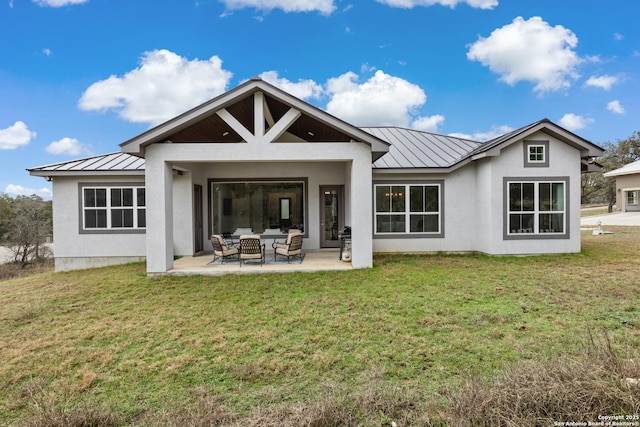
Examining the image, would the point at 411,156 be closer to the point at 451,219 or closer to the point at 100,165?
the point at 451,219

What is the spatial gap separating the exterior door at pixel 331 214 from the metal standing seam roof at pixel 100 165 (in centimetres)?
659

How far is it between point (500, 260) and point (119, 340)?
10227mm

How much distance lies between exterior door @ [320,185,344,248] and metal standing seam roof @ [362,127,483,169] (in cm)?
210

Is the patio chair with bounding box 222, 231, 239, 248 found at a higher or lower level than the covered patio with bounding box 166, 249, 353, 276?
higher

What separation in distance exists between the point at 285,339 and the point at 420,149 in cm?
1035

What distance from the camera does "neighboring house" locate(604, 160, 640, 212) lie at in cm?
2689

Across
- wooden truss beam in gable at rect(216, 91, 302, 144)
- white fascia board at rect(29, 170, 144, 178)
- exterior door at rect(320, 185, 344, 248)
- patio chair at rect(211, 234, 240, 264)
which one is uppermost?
wooden truss beam in gable at rect(216, 91, 302, 144)

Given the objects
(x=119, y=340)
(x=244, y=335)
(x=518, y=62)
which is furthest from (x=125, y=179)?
(x=518, y=62)

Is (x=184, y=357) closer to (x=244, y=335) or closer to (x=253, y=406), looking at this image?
(x=244, y=335)

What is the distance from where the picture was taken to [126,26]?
557 inches

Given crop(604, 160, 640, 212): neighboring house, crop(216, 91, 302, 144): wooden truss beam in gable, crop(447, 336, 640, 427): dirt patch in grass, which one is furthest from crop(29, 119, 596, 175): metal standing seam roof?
crop(604, 160, 640, 212): neighboring house

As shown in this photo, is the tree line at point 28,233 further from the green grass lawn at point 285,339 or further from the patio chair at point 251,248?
the patio chair at point 251,248

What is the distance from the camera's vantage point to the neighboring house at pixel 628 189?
88.2ft

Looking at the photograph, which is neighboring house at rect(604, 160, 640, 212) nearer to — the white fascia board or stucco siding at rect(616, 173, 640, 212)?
stucco siding at rect(616, 173, 640, 212)
